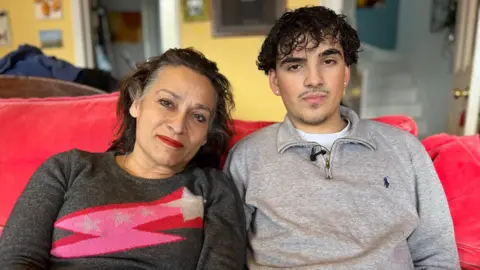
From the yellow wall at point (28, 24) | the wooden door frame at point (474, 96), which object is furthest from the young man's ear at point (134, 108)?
the yellow wall at point (28, 24)

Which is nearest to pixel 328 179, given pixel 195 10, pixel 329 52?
pixel 329 52

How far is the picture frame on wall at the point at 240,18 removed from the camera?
268 centimetres

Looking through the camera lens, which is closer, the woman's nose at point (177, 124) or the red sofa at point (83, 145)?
the woman's nose at point (177, 124)

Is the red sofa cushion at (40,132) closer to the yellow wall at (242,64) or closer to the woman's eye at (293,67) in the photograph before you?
the woman's eye at (293,67)

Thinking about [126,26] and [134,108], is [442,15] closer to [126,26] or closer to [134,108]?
[126,26]

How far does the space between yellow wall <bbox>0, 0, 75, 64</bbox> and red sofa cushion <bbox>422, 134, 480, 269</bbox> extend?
2312 mm

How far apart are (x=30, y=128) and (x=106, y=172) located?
0.37 metres

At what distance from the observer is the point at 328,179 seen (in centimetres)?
117

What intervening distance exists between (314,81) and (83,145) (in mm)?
724

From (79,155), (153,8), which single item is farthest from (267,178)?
(153,8)

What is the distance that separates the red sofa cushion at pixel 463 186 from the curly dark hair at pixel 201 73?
0.67m

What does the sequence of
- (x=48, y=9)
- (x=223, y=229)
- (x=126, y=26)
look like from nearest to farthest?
(x=223, y=229) < (x=48, y=9) < (x=126, y=26)

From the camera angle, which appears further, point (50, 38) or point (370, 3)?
point (370, 3)

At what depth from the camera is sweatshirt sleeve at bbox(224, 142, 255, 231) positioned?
1236 mm
